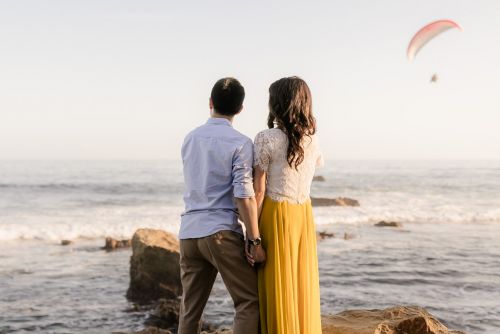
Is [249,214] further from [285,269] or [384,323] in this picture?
[384,323]

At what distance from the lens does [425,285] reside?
10.2 meters

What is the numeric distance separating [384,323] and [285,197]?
1573 millimetres

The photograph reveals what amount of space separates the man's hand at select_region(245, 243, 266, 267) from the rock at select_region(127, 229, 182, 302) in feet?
19.5

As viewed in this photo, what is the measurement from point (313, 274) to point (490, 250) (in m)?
12.2

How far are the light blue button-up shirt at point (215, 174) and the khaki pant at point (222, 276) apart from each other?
0.07m

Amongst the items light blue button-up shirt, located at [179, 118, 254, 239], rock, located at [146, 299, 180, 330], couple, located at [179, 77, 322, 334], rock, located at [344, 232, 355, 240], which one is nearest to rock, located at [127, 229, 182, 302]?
rock, located at [146, 299, 180, 330]

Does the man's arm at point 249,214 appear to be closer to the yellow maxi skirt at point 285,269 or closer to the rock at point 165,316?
the yellow maxi skirt at point 285,269

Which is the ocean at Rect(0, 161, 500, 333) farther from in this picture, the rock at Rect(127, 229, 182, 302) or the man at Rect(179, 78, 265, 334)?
the man at Rect(179, 78, 265, 334)

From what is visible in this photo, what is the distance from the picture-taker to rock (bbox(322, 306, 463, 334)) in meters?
4.15

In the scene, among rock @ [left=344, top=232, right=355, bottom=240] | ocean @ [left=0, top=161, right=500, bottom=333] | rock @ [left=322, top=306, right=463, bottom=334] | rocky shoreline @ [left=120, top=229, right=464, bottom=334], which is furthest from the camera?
rock @ [left=344, top=232, right=355, bottom=240]

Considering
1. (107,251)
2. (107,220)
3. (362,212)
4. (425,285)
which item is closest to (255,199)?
(425,285)

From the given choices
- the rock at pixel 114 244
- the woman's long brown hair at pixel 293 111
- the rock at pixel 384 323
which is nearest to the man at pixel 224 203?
the woman's long brown hair at pixel 293 111

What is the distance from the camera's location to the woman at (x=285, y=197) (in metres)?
3.28

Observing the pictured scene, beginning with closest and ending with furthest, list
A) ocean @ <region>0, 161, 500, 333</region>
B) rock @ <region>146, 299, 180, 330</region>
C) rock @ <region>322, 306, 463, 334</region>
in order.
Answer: rock @ <region>322, 306, 463, 334</region>, rock @ <region>146, 299, 180, 330</region>, ocean @ <region>0, 161, 500, 333</region>
